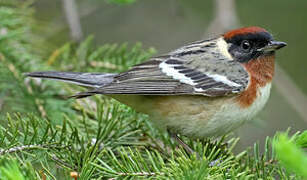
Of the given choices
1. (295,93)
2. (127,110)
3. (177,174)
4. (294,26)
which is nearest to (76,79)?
(127,110)

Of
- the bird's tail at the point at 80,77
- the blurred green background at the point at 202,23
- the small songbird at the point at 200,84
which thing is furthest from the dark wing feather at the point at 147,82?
the blurred green background at the point at 202,23

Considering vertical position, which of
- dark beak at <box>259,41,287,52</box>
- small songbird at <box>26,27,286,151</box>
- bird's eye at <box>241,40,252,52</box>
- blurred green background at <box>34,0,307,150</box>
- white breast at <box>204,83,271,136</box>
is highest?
blurred green background at <box>34,0,307,150</box>

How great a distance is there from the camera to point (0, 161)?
157cm

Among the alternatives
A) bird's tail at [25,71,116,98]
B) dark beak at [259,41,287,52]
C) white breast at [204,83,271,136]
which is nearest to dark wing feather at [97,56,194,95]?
bird's tail at [25,71,116,98]

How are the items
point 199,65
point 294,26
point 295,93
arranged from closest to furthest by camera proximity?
point 199,65 → point 295,93 → point 294,26

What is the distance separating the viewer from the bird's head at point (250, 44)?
9.84ft

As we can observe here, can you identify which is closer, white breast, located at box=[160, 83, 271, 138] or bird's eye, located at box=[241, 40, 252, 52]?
white breast, located at box=[160, 83, 271, 138]

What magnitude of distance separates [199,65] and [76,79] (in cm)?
93

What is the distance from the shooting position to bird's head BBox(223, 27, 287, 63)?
2998 millimetres

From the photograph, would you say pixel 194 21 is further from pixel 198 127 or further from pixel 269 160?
pixel 269 160

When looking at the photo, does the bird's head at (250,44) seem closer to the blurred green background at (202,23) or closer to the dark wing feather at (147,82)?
the dark wing feather at (147,82)

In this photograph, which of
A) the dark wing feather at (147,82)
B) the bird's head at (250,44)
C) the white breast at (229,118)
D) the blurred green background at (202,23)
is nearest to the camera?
the white breast at (229,118)

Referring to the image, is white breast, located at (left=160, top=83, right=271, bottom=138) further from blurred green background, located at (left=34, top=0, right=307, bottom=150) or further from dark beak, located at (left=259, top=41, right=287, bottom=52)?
blurred green background, located at (left=34, top=0, right=307, bottom=150)

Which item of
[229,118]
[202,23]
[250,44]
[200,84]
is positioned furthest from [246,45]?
[202,23]
